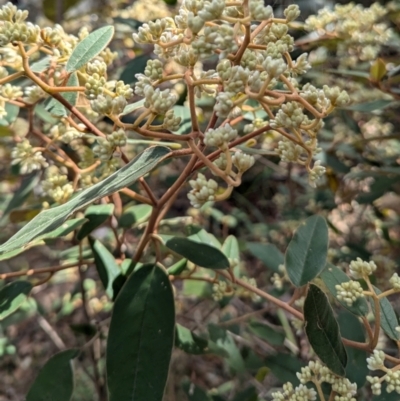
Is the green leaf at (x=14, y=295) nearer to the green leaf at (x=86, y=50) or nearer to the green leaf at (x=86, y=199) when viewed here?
the green leaf at (x=86, y=199)

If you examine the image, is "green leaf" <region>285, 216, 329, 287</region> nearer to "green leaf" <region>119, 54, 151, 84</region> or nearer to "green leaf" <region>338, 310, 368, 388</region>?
"green leaf" <region>338, 310, 368, 388</region>

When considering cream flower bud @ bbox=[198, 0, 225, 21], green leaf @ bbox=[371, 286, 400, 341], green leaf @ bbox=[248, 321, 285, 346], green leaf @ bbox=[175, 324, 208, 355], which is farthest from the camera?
green leaf @ bbox=[248, 321, 285, 346]

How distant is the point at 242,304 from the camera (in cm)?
206

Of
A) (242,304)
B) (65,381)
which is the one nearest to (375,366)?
(65,381)

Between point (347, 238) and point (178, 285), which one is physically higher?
point (347, 238)

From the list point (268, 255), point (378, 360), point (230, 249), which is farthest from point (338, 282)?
point (268, 255)

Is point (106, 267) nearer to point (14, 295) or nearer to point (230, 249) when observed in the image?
point (14, 295)

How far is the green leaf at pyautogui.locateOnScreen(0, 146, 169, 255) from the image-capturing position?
2.06 ft

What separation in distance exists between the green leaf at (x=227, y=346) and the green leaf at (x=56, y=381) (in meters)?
0.38

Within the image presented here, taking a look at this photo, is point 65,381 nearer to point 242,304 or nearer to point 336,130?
point 242,304

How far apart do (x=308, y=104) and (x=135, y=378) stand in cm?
53

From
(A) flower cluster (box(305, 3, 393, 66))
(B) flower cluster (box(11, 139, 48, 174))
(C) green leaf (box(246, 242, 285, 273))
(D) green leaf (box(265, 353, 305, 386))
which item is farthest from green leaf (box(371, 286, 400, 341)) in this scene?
(A) flower cluster (box(305, 3, 393, 66))

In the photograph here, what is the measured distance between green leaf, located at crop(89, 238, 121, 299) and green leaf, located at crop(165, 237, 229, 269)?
0.18 meters

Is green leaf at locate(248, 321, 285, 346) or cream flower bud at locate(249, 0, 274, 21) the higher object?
cream flower bud at locate(249, 0, 274, 21)
